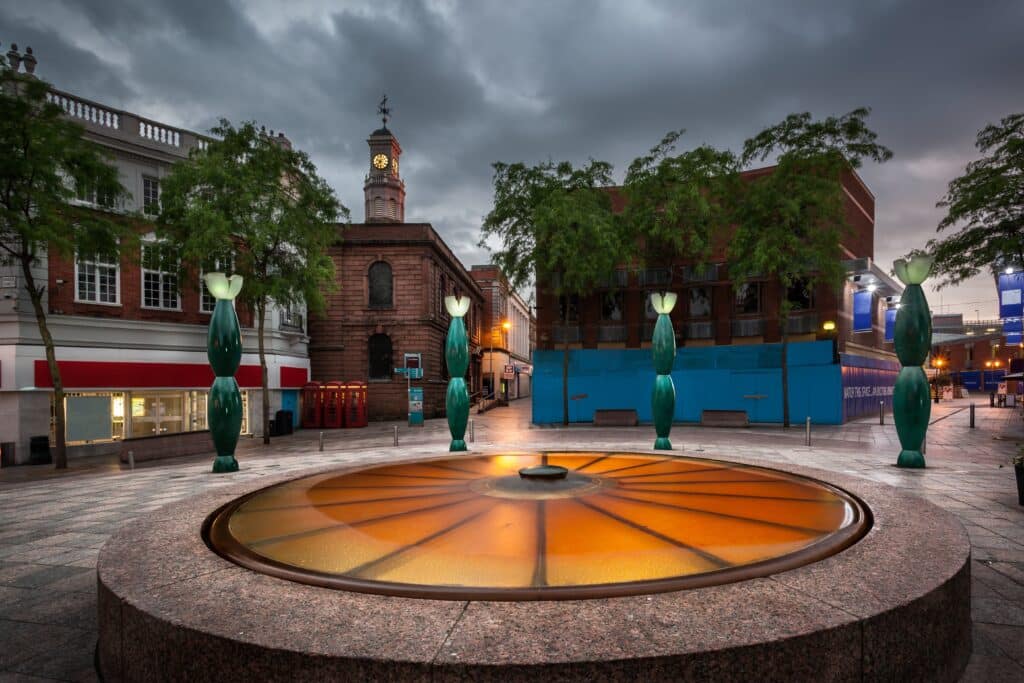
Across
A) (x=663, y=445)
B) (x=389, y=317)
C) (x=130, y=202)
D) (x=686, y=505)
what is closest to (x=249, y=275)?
(x=130, y=202)

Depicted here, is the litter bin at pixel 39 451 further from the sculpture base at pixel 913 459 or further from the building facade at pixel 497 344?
the building facade at pixel 497 344

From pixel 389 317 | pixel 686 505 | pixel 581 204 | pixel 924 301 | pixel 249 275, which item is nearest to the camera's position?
pixel 686 505

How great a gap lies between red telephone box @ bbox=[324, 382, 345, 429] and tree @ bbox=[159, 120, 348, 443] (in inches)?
238

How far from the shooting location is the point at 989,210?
16.3m

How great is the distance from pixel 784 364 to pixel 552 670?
21813 millimetres

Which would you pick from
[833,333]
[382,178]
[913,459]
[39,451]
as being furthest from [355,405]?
[382,178]

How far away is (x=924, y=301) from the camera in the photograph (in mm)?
8656

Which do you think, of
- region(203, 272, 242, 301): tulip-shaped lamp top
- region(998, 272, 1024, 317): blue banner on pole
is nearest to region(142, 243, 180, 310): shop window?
region(203, 272, 242, 301): tulip-shaped lamp top

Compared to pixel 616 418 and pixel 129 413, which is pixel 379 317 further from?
pixel 616 418

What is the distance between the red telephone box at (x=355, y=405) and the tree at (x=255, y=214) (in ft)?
21.2

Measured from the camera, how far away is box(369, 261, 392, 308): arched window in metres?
31.4

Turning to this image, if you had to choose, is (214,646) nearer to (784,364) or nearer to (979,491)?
(979,491)

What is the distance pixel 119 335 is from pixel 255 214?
6.80 metres

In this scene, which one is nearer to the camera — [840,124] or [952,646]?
[952,646]
